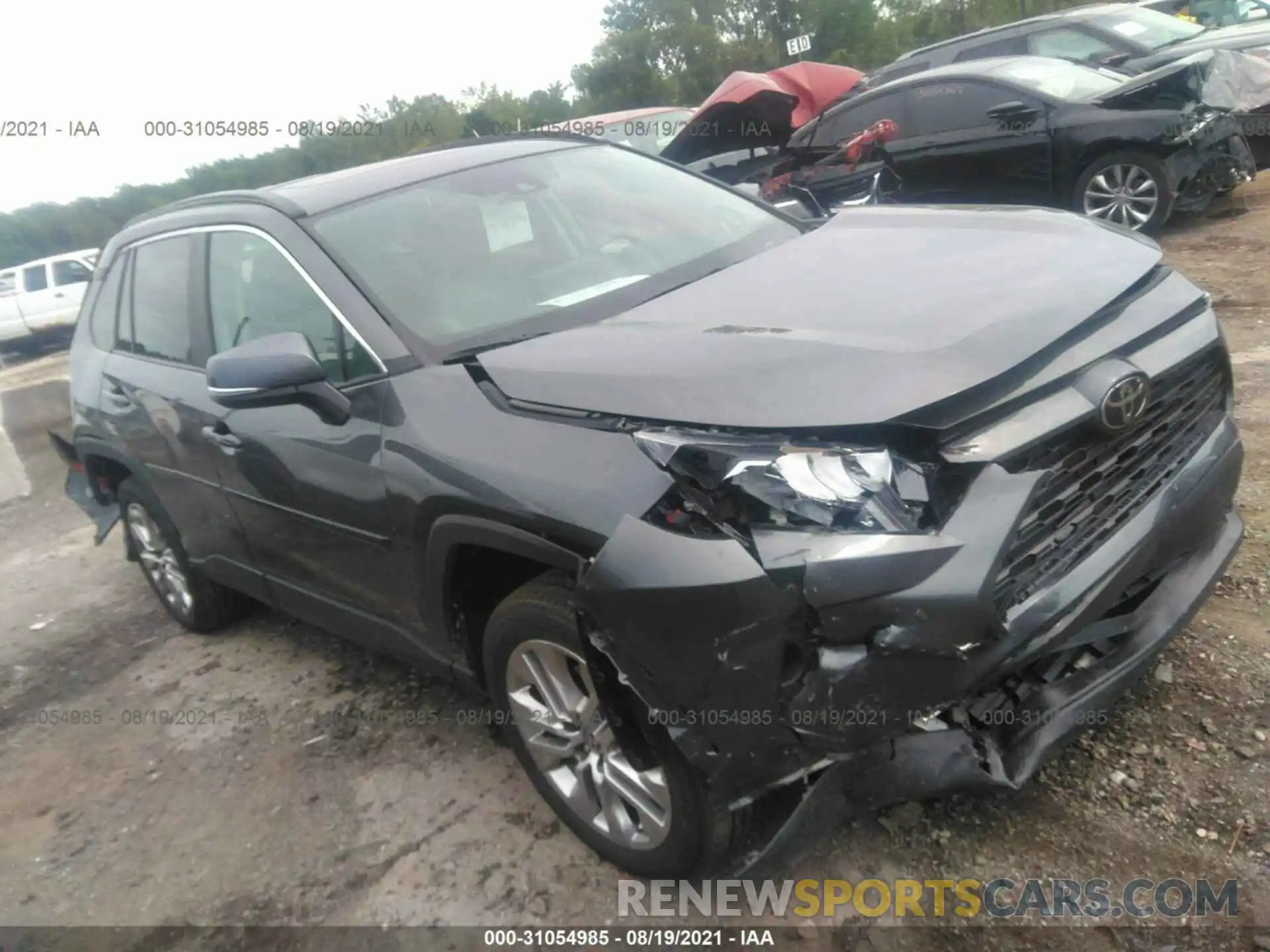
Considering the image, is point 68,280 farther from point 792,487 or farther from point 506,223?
point 792,487

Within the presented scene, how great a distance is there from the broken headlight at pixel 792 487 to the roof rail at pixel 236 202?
6.06 feet

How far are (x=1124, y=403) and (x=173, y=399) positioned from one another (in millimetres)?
3215

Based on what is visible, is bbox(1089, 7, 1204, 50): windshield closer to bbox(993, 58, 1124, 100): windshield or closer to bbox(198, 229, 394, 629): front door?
bbox(993, 58, 1124, 100): windshield

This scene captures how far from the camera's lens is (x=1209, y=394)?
2.67 meters

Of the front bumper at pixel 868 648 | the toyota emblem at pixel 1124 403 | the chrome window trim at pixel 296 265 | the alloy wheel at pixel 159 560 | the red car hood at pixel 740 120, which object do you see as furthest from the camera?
the red car hood at pixel 740 120

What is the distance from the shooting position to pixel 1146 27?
9.91 metres

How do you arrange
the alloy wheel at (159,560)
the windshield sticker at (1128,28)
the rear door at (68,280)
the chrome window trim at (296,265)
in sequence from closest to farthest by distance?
the chrome window trim at (296,265)
the alloy wheel at (159,560)
the windshield sticker at (1128,28)
the rear door at (68,280)

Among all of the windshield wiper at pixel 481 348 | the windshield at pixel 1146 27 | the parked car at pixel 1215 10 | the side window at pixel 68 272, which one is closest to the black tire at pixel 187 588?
the windshield wiper at pixel 481 348

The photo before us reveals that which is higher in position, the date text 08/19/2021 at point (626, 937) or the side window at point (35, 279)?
the side window at point (35, 279)

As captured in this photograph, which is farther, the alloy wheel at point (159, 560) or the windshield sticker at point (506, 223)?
the alloy wheel at point (159, 560)

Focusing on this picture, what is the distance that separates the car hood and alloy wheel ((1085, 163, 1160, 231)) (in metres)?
5.37

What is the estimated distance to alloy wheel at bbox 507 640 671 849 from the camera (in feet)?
8.01

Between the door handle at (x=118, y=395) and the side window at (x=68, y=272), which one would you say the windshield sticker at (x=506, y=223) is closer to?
the door handle at (x=118, y=395)

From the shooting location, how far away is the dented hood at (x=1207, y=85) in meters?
7.52
